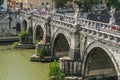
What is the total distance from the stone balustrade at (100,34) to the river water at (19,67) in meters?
8.01

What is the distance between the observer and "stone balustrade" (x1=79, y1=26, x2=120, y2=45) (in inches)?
1363

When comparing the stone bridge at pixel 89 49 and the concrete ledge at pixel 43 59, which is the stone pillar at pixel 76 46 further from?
the concrete ledge at pixel 43 59

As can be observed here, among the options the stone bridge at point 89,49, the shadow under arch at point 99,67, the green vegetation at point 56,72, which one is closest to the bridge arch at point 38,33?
the stone bridge at point 89,49

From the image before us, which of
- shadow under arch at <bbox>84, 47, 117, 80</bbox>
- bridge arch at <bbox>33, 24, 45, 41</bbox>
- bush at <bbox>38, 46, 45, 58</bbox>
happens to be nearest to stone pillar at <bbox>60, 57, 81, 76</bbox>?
shadow under arch at <bbox>84, 47, 117, 80</bbox>

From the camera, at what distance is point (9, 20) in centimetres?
7906

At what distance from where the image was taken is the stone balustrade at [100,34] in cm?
3462

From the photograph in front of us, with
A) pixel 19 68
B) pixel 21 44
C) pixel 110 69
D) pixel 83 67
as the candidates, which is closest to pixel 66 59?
pixel 83 67

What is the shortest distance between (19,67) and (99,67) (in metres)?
13.0

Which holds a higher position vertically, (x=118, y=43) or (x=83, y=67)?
(x=118, y=43)

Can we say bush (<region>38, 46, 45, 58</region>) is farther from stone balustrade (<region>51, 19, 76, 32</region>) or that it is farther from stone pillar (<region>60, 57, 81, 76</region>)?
stone pillar (<region>60, 57, 81, 76</region>)

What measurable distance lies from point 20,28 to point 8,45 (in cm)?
987

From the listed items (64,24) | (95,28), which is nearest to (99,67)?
(95,28)

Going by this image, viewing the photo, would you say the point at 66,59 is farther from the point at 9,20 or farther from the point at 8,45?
the point at 9,20

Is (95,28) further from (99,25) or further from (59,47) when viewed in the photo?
(59,47)
